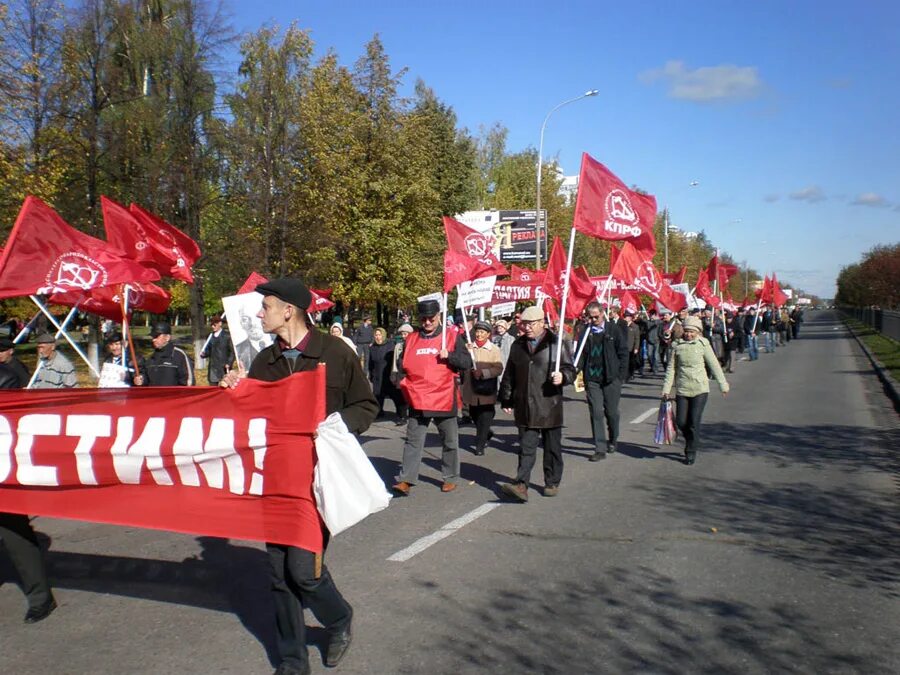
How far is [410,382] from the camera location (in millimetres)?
8711

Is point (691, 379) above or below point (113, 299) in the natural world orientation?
below

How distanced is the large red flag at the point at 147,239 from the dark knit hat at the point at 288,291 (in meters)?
5.90

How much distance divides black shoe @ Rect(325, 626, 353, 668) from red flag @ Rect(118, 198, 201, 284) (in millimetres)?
6534

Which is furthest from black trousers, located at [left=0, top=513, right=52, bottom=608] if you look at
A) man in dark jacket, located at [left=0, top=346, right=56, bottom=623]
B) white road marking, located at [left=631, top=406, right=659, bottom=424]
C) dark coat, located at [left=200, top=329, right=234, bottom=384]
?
dark coat, located at [left=200, top=329, right=234, bottom=384]

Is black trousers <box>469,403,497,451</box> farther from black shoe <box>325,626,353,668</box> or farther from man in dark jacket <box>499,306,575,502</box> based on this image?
black shoe <box>325,626,353,668</box>

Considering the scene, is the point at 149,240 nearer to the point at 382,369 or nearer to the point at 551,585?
the point at 382,369

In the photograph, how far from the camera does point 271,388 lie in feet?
14.0

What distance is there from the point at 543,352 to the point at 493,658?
4112mm

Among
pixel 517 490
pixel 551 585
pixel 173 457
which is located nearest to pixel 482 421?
pixel 517 490

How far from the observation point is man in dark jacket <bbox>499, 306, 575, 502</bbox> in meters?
8.00

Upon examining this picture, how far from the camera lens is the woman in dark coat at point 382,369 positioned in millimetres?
14406

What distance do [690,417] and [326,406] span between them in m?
6.97

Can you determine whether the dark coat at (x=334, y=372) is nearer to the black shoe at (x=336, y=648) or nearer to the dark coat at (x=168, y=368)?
the black shoe at (x=336, y=648)

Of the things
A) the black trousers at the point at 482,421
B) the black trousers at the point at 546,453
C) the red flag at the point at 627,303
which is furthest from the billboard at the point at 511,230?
the black trousers at the point at 546,453
